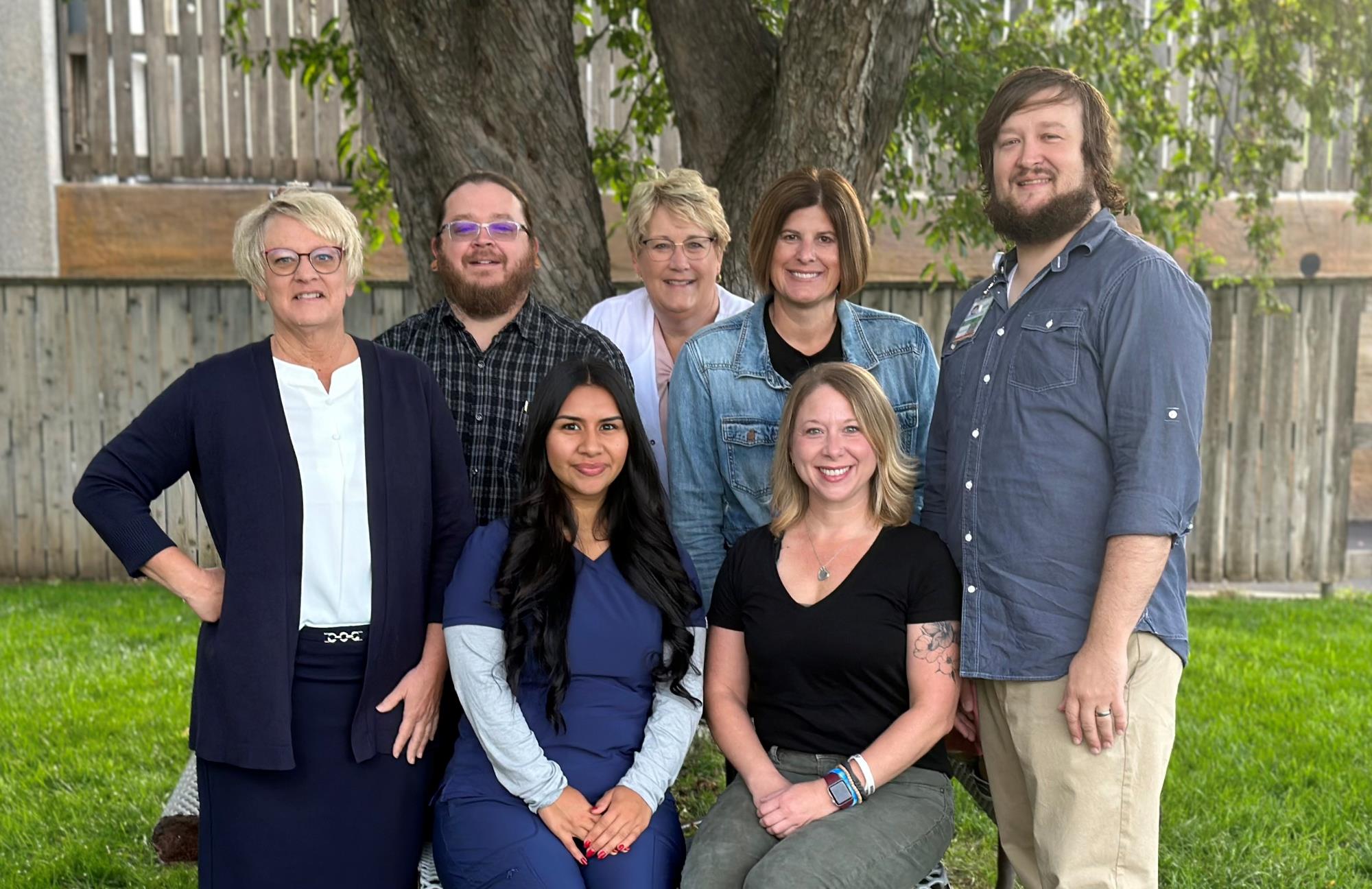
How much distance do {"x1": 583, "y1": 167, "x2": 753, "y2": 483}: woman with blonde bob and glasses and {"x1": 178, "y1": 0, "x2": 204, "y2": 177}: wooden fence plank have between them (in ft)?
20.5

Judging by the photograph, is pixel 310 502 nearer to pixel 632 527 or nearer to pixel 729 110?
pixel 632 527

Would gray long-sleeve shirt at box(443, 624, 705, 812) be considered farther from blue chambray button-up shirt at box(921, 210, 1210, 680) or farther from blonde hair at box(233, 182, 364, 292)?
blonde hair at box(233, 182, 364, 292)

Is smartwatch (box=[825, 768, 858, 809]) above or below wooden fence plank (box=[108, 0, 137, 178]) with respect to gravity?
below

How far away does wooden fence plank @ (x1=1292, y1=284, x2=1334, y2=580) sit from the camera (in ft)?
26.1

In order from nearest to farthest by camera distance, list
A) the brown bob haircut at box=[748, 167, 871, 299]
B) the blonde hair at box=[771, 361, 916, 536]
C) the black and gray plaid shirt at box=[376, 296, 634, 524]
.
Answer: the blonde hair at box=[771, 361, 916, 536]
the brown bob haircut at box=[748, 167, 871, 299]
the black and gray plaid shirt at box=[376, 296, 634, 524]

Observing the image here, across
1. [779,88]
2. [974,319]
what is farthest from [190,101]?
[974,319]

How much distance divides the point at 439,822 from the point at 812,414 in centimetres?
136

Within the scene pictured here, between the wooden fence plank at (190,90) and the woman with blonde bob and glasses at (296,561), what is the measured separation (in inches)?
268

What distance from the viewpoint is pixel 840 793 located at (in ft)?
9.10

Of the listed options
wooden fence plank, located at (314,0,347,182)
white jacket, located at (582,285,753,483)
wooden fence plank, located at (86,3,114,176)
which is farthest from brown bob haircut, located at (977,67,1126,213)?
wooden fence plank, located at (86,3,114,176)

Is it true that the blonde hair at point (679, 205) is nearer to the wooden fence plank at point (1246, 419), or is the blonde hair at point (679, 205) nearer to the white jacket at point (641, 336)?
the white jacket at point (641, 336)

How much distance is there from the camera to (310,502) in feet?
9.37

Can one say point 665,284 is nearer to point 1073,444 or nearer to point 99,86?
point 1073,444

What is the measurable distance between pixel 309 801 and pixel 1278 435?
714cm
